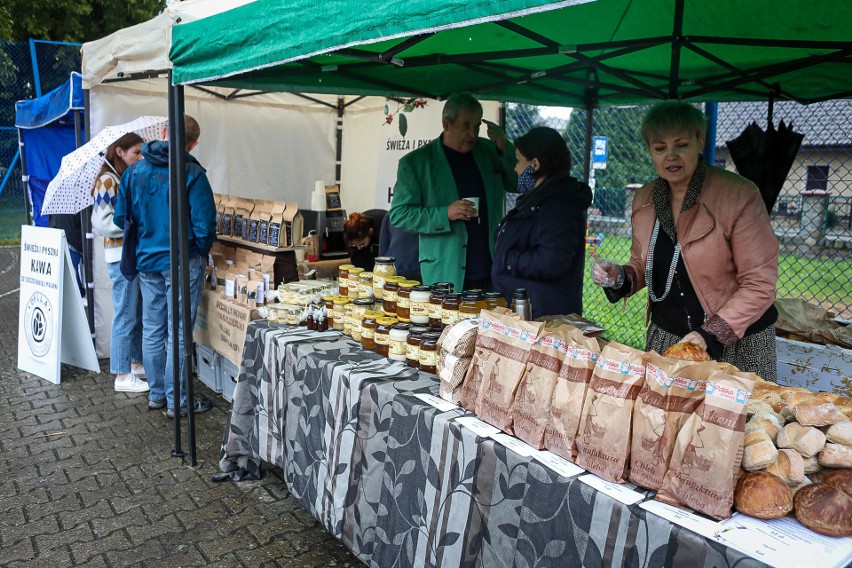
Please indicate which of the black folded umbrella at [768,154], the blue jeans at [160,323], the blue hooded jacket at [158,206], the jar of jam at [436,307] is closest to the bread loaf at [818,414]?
the jar of jam at [436,307]

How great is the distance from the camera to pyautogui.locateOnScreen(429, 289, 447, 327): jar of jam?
2.46 meters

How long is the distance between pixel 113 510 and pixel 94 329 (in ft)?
9.84

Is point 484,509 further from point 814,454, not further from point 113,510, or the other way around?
point 113,510

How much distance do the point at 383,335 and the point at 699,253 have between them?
49.6 inches

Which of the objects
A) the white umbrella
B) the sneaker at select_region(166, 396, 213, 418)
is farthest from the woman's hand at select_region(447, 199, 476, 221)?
the white umbrella

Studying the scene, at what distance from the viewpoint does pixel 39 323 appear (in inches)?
204

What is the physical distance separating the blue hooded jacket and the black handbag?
0.03 meters

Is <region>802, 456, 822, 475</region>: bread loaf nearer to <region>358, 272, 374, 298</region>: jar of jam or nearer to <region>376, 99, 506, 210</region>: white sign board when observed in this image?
<region>358, 272, 374, 298</region>: jar of jam

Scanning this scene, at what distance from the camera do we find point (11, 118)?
12.4m

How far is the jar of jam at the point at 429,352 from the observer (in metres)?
2.35

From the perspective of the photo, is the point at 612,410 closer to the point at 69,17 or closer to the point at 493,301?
the point at 493,301

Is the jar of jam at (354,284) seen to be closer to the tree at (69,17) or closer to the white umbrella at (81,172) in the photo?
the white umbrella at (81,172)

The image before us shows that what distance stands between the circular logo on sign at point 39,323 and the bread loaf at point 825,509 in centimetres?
527

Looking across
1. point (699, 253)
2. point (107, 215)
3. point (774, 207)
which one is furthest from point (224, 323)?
point (774, 207)
